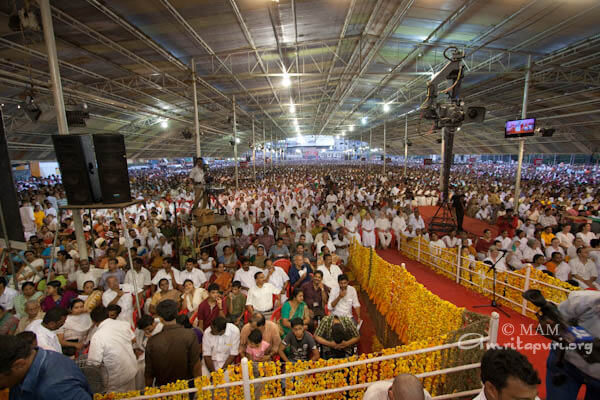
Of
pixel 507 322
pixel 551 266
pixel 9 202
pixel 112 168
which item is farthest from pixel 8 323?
pixel 551 266

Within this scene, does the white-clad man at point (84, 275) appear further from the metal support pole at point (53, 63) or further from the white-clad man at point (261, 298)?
the white-clad man at point (261, 298)

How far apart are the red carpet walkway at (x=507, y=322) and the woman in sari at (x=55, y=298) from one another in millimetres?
6119

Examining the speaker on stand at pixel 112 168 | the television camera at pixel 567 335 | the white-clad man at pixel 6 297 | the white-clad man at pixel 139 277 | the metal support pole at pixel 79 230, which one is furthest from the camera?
the white-clad man at pixel 139 277

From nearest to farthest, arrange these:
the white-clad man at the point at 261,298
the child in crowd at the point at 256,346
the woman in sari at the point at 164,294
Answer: the child in crowd at the point at 256,346 < the white-clad man at the point at 261,298 < the woman in sari at the point at 164,294

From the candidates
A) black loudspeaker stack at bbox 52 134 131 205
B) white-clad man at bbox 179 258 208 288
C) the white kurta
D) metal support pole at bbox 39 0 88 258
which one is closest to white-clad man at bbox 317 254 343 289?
white-clad man at bbox 179 258 208 288

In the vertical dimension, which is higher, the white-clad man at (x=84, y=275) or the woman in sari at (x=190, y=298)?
the white-clad man at (x=84, y=275)

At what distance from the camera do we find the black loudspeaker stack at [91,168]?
11.7 feet

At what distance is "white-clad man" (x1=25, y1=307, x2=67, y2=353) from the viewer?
271 centimetres

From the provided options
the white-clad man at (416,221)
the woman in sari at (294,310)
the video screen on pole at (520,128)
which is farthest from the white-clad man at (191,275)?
the video screen on pole at (520,128)

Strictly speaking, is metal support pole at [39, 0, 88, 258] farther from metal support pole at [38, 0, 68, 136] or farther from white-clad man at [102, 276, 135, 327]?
white-clad man at [102, 276, 135, 327]

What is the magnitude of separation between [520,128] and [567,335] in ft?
33.3

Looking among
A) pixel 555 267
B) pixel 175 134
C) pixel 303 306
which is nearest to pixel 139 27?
pixel 303 306

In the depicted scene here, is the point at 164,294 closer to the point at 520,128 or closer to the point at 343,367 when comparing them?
the point at 343,367

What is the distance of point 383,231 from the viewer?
838 cm
